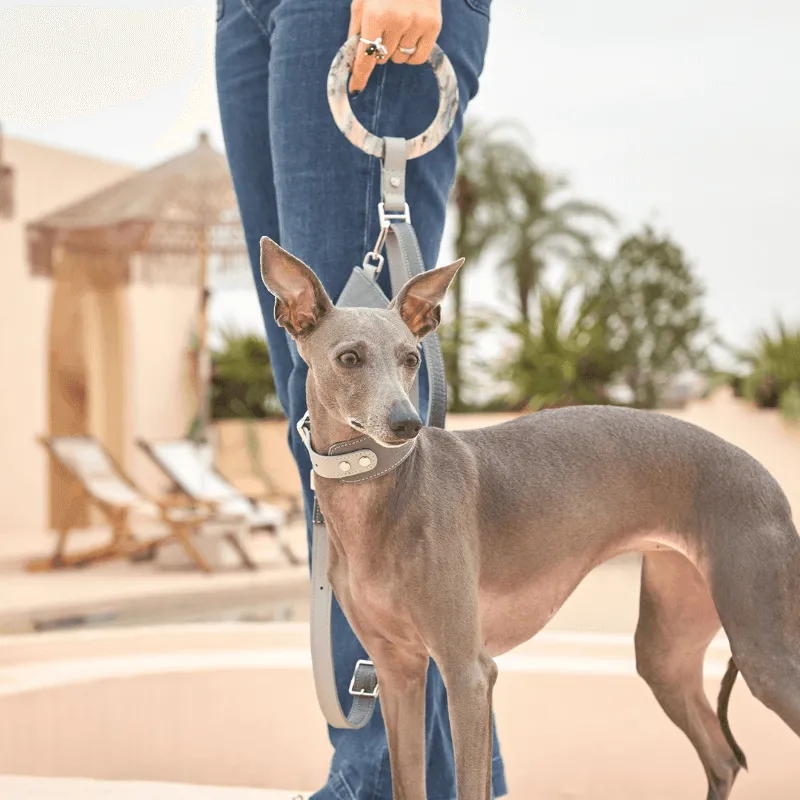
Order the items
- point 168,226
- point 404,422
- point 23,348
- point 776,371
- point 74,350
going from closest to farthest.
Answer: point 404,422
point 776,371
point 168,226
point 23,348
point 74,350

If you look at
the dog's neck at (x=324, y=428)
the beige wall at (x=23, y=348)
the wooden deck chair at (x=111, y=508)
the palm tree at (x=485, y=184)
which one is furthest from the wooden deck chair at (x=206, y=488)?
the palm tree at (x=485, y=184)

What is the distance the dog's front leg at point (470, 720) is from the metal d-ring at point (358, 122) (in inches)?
30.2

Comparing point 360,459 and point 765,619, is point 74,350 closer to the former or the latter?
point 360,459

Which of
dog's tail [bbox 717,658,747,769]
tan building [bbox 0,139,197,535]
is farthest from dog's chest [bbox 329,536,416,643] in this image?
tan building [bbox 0,139,197,535]

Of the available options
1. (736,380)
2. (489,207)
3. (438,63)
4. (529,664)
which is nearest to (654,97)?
(489,207)

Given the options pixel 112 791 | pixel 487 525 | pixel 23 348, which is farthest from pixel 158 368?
pixel 487 525

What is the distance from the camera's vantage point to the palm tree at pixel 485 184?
61.1 ft

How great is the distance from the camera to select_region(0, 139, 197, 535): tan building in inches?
456

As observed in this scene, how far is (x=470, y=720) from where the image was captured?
140 centimetres

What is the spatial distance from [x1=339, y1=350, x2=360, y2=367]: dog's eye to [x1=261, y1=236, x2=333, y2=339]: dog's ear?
0.30 ft

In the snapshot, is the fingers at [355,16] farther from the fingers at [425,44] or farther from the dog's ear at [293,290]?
the dog's ear at [293,290]

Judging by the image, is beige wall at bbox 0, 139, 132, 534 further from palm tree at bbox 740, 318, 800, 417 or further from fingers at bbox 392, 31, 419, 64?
fingers at bbox 392, 31, 419, 64

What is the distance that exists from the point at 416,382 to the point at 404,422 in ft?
1.23

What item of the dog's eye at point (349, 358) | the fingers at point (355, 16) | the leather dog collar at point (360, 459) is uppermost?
the fingers at point (355, 16)
